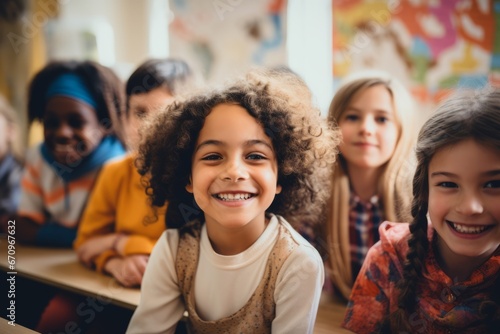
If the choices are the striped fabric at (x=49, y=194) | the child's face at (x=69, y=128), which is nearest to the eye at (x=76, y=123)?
the child's face at (x=69, y=128)

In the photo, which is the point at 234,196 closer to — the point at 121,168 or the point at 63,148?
the point at 121,168

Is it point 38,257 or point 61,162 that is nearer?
point 38,257

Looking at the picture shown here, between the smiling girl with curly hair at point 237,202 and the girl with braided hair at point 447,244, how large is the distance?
18 cm

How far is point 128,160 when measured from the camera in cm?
179

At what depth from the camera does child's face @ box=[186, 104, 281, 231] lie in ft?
3.87

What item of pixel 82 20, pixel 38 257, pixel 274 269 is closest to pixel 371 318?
pixel 274 269

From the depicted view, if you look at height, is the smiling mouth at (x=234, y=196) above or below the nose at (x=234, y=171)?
below

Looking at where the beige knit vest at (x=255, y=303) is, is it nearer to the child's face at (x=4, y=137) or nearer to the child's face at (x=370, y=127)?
the child's face at (x=370, y=127)

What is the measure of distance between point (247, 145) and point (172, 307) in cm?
51

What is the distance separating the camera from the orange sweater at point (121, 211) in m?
1.67

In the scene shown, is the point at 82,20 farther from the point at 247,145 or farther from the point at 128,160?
the point at 247,145

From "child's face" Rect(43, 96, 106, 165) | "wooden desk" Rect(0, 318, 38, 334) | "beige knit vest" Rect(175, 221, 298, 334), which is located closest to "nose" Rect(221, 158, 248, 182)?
"beige knit vest" Rect(175, 221, 298, 334)

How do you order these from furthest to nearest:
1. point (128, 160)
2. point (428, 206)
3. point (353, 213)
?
point (128, 160) → point (353, 213) → point (428, 206)

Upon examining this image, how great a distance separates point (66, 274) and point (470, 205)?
4.40ft
